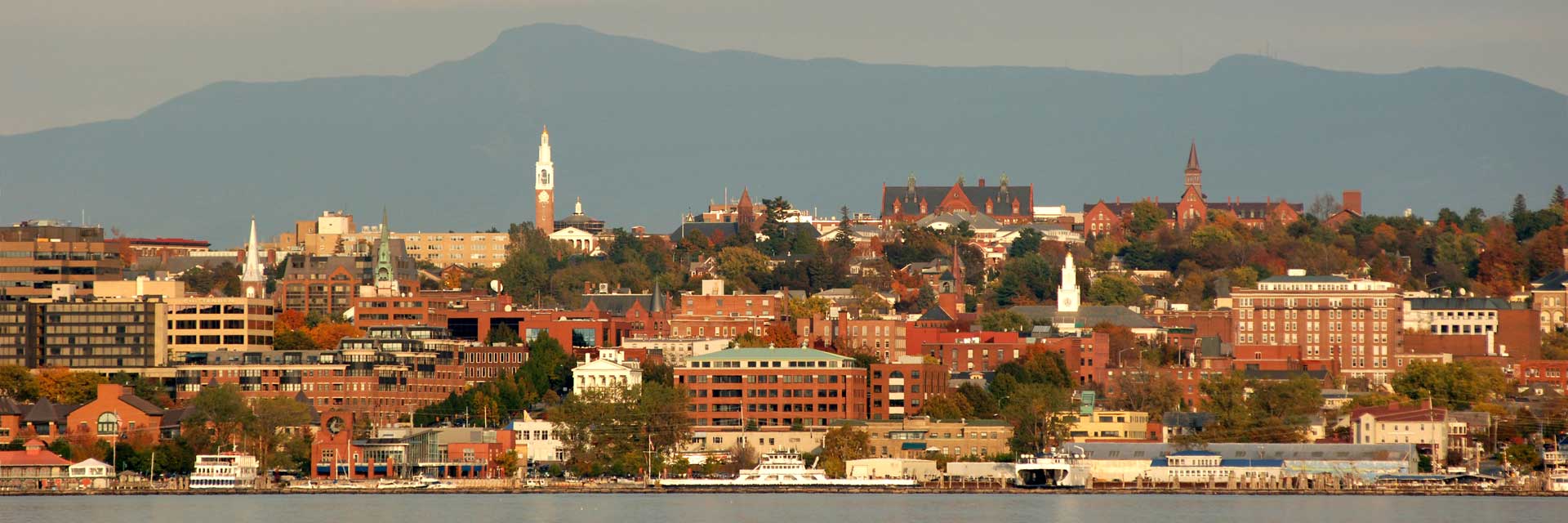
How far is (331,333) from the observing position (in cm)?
16325

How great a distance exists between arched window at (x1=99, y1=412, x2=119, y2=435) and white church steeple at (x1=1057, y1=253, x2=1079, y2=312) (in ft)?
209

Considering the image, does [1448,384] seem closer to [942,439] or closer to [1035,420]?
[1035,420]

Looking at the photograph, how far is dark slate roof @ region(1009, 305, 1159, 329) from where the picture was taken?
174250 mm

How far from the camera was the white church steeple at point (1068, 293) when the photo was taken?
181 meters

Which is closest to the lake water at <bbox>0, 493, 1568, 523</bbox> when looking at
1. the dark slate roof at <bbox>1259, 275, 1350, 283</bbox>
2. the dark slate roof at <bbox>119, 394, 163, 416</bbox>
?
the dark slate roof at <bbox>119, 394, 163, 416</bbox>

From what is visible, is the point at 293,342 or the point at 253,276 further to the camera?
the point at 253,276

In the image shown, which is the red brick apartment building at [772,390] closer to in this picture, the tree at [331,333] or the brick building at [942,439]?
the brick building at [942,439]

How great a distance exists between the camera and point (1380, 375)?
16638cm

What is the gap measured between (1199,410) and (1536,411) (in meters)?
16.2

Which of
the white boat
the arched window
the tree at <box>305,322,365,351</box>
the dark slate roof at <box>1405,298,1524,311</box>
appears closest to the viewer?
the white boat

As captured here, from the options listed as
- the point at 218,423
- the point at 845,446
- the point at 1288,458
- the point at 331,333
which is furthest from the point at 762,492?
the point at 331,333

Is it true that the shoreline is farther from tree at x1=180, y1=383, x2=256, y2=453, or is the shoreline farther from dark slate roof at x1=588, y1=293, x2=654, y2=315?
dark slate roof at x1=588, y1=293, x2=654, y2=315

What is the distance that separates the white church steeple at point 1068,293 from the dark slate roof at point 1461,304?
19709 millimetres

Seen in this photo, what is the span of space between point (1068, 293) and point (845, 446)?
50077mm
